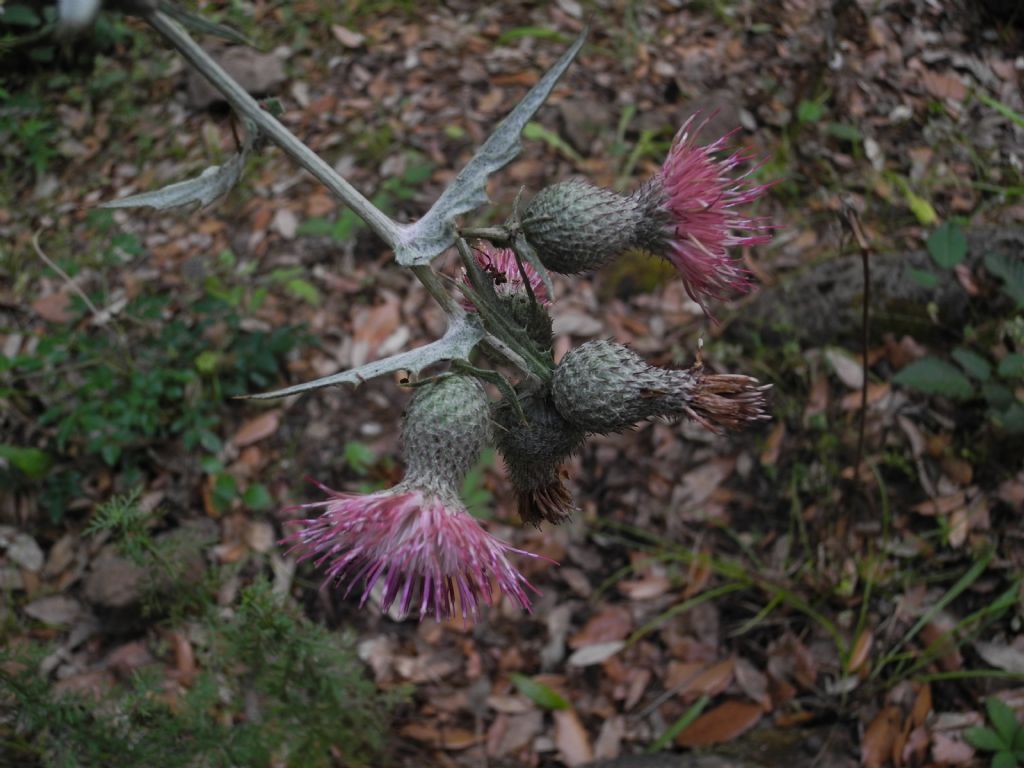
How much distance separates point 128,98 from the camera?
17.2 feet

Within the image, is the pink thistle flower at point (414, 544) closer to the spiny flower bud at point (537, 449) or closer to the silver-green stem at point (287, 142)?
the spiny flower bud at point (537, 449)

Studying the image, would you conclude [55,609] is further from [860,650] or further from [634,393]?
[860,650]

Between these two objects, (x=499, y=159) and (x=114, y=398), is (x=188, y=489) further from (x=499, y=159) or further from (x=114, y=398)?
(x=499, y=159)

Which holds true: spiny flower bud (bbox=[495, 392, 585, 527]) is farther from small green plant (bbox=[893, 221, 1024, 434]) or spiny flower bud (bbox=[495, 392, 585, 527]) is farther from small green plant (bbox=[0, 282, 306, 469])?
small green plant (bbox=[0, 282, 306, 469])

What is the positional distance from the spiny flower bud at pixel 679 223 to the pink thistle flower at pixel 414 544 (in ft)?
1.68

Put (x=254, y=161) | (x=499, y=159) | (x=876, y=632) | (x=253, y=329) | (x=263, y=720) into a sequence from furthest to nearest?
(x=254, y=161) → (x=253, y=329) → (x=876, y=632) → (x=263, y=720) → (x=499, y=159)

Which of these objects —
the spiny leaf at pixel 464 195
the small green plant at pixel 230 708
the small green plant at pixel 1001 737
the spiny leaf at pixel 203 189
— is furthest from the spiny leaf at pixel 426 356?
the small green plant at pixel 1001 737

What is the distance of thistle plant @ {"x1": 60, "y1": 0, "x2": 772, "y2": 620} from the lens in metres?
1.43

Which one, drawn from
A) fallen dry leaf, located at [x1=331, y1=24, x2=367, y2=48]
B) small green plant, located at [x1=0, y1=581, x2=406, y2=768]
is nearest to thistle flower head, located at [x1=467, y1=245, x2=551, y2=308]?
small green plant, located at [x1=0, y1=581, x2=406, y2=768]

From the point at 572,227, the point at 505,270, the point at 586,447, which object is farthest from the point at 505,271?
the point at 586,447

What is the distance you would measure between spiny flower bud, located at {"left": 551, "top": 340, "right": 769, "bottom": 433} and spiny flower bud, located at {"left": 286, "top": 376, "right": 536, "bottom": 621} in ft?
0.56

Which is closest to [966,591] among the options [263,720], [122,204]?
[263,720]

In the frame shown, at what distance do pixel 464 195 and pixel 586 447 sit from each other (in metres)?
2.50

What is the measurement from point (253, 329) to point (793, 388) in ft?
8.31
